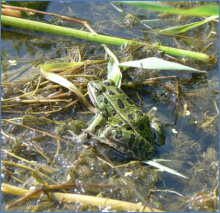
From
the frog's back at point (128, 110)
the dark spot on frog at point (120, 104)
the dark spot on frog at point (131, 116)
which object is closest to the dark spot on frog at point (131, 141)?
the frog's back at point (128, 110)

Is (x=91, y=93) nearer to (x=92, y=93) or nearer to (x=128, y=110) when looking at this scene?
(x=92, y=93)

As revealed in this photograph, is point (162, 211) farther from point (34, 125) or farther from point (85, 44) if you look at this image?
point (85, 44)

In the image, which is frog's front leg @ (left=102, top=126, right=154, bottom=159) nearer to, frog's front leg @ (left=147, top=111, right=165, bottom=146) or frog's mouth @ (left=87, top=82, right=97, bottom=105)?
frog's front leg @ (left=147, top=111, right=165, bottom=146)

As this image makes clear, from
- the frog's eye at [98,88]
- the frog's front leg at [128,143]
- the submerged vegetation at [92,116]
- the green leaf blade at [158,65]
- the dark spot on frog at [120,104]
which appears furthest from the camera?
the frog's eye at [98,88]

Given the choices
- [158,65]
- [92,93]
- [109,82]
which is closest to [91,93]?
[92,93]

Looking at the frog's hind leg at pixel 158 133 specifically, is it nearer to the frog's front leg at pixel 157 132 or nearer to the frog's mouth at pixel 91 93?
the frog's front leg at pixel 157 132

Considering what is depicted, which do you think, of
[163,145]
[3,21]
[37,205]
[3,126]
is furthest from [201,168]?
[3,21]

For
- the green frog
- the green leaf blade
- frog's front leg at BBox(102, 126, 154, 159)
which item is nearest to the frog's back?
the green frog
